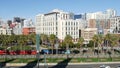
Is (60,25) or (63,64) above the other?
(60,25)

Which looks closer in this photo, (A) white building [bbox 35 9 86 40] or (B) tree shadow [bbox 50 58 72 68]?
(B) tree shadow [bbox 50 58 72 68]

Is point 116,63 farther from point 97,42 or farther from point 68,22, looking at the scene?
point 68,22

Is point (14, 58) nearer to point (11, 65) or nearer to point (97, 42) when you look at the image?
point (11, 65)

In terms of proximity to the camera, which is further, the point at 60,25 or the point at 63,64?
the point at 60,25

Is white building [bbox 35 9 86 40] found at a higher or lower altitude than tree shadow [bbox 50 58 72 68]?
higher

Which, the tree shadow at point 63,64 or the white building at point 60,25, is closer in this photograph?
the tree shadow at point 63,64

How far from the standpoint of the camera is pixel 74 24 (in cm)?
16412

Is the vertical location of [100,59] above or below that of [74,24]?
below

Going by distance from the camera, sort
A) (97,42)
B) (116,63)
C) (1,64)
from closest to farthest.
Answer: (1,64)
(116,63)
(97,42)

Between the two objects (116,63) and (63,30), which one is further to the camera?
(63,30)

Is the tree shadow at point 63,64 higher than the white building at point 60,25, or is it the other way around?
the white building at point 60,25

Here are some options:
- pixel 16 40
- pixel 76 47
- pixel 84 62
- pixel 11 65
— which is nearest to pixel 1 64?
pixel 11 65

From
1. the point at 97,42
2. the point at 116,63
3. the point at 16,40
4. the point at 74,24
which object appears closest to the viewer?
the point at 116,63

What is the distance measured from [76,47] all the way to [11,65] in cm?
5872
